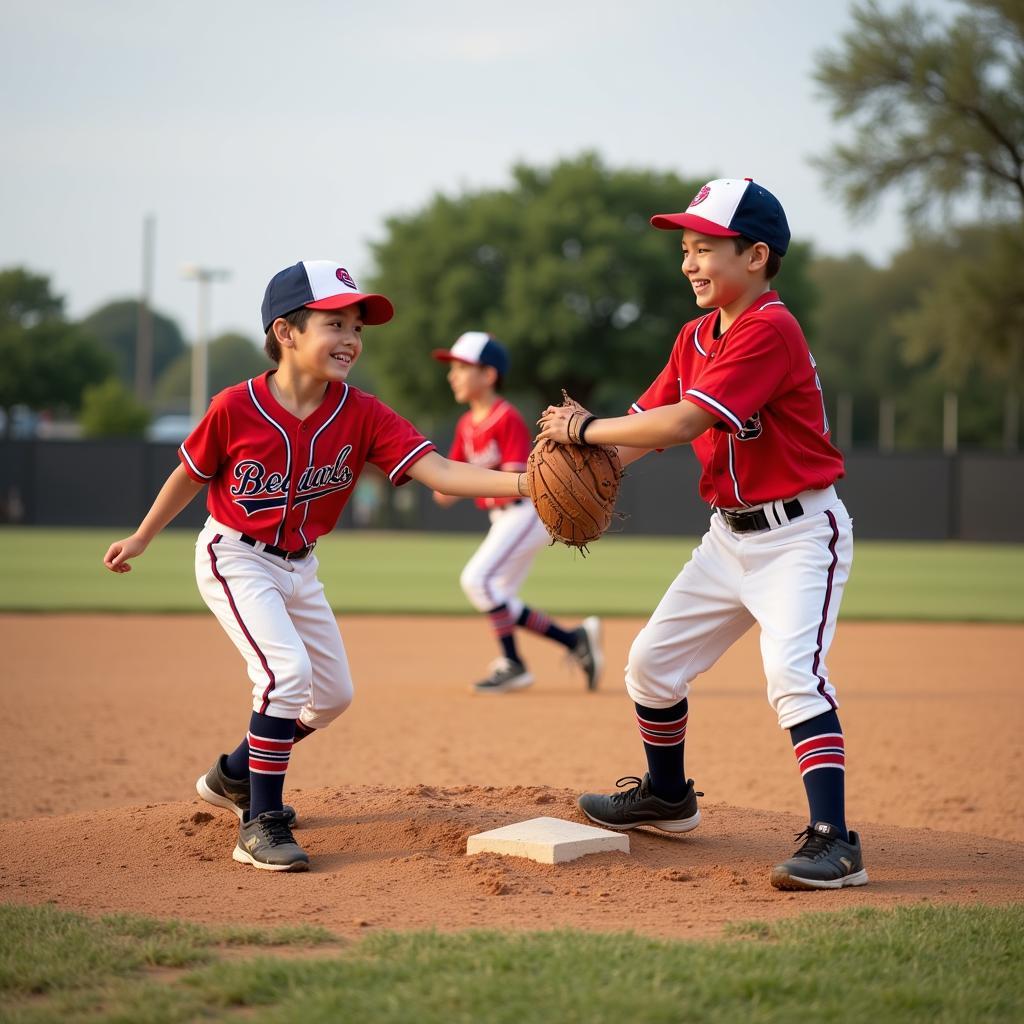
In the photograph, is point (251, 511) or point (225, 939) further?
point (251, 511)

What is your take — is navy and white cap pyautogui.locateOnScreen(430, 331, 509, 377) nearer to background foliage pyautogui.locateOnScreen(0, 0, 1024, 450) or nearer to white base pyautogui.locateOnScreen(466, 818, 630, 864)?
white base pyautogui.locateOnScreen(466, 818, 630, 864)

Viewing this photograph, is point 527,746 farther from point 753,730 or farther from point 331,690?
point 331,690

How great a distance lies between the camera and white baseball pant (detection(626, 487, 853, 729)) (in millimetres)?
3656

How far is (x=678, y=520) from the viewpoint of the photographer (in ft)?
98.2

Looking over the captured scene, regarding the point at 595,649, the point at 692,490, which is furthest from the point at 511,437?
the point at 692,490

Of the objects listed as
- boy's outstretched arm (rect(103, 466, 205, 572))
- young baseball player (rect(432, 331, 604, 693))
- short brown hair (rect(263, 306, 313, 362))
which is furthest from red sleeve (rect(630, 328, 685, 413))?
young baseball player (rect(432, 331, 604, 693))

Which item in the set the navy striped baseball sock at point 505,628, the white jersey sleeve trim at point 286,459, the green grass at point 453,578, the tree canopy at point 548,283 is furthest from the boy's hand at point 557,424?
the tree canopy at point 548,283

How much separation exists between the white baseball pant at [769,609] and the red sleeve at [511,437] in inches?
154

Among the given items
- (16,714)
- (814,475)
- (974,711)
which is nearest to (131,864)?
(814,475)

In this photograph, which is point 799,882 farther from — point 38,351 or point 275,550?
point 38,351

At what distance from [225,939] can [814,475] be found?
198cm

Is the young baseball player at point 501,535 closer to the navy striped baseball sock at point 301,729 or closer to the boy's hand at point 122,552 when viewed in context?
the navy striped baseball sock at point 301,729

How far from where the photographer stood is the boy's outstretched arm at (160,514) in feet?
13.3

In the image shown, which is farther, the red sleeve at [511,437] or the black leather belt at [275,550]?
the red sleeve at [511,437]
